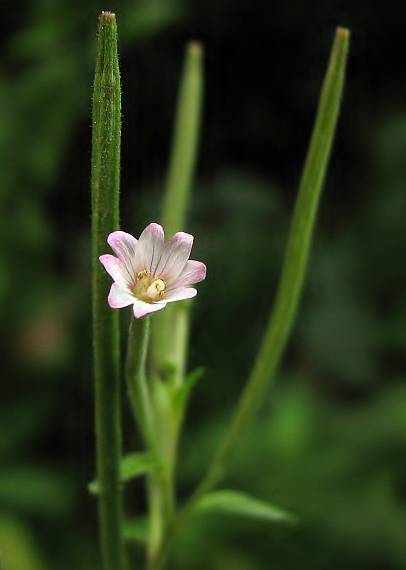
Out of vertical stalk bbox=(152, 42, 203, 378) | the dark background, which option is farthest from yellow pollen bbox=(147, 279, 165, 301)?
the dark background

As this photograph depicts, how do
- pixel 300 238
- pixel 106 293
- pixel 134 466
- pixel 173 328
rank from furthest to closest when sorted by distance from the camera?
pixel 173 328
pixel 300 238
pixel 134 466
pixel 106 293

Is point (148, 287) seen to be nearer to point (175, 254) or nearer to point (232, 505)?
point (175, 254)

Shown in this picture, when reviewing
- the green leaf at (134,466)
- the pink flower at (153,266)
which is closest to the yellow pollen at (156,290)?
the pink flower at (153,266)

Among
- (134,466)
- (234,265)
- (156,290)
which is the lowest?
(234,265)

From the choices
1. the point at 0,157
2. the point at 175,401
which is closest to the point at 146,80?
the point at 0,157

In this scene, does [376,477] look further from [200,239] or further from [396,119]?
[396,119]

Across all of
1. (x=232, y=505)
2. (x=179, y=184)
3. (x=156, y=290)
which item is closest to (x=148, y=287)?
(x=156, y=290)

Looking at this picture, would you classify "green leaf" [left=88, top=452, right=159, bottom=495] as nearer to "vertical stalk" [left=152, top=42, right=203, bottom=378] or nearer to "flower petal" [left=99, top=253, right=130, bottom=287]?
"vertical stalk" [left=152, top=42, right=203, bottom=378]
